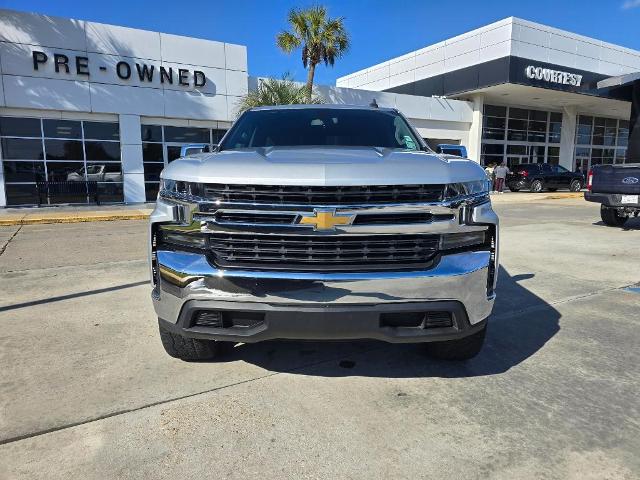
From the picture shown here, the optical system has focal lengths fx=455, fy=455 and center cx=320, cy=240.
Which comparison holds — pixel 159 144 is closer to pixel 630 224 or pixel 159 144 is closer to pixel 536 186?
pixel 630 224

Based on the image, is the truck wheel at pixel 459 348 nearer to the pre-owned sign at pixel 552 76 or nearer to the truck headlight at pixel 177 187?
the truck headlight at pixel 177 187

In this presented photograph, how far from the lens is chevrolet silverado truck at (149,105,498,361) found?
2.42 m

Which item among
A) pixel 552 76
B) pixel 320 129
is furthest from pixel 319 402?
pixel 552 76

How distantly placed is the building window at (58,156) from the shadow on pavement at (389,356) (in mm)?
15979

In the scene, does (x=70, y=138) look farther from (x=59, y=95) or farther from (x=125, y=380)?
(x=125, y=380)

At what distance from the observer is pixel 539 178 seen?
2483 centimetres

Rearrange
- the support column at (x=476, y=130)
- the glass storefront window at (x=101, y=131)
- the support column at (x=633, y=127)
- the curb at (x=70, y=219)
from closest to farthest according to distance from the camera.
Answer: the curb at (x=70, y=219), the glass storefront window at (x=101, y=131), the support column at (x=633, y=127), the support column at (x=476, y=130)

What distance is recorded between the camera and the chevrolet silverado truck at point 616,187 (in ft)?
30.7

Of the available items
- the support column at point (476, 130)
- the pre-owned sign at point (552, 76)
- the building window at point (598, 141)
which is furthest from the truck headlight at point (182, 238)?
the building window at point (598, 141)

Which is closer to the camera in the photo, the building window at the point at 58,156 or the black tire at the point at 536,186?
the building window at the point at 58,156

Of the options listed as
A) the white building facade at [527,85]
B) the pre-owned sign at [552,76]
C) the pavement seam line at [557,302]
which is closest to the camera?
the pavement seam line at [557,302]

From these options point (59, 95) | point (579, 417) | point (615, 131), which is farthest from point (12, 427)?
point (615, 131)

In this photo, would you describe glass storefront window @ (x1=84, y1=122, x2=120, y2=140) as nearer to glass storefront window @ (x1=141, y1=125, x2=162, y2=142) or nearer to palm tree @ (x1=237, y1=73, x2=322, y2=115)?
glass storefront window @ (x1=141, y1=125, x2=162, y2=142)

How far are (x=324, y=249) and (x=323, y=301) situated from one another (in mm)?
280
